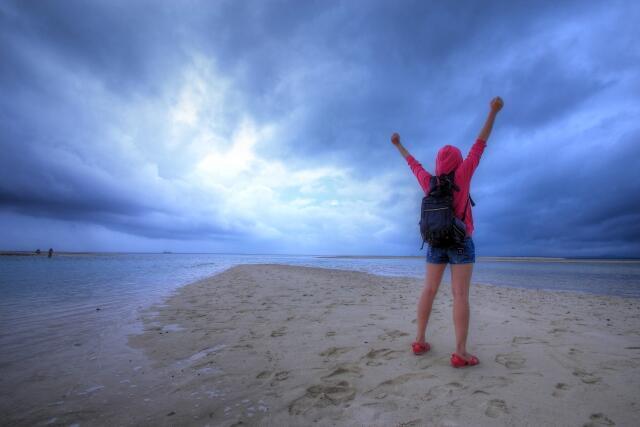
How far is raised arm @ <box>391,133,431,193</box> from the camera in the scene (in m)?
3.69

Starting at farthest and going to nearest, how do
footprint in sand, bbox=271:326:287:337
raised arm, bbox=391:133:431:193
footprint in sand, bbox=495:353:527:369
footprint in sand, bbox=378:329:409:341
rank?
footprint in sand, bbox=271:326:287:337, footprint in sand, bbox=378:329:409:341, raised arm, bbox=391:133:431:193, footprint in sand, bbox=495:353:527:369

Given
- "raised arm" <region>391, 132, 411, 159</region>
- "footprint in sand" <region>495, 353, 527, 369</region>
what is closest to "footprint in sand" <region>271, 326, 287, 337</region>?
"footprint in sand" <region>495, 353, 527, 369</region>

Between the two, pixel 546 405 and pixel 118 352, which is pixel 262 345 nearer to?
pixel 118 352

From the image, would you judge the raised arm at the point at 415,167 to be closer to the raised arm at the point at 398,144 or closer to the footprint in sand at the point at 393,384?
the raised arm at the point at 398,144

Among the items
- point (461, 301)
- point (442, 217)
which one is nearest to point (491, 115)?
point (442, 217)

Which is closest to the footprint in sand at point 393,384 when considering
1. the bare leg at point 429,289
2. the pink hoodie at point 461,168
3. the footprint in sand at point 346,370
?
the footprint in sand at point 346,370

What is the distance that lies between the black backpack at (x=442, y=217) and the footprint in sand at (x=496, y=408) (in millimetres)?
1538

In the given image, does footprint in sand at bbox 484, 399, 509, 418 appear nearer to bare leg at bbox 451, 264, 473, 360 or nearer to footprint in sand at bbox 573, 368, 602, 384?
bare leg at bbox 451, 264, 473, 360

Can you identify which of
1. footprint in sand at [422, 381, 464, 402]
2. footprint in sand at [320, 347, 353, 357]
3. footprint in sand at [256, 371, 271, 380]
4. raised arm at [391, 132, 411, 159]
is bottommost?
footprint in sand at [256, 371, 271, 380]

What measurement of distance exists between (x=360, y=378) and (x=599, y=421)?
201 cm

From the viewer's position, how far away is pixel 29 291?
10.6m

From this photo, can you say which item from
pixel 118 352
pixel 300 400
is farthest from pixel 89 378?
pixel 300 400

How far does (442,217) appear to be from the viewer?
129 inches

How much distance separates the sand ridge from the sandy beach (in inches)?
0.6
